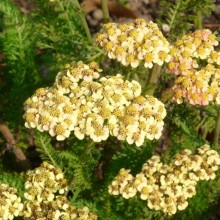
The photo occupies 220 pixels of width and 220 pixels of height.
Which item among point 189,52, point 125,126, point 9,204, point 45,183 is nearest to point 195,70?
point 189,52

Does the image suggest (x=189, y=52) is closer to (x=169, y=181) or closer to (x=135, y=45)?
(x=135, y=45)

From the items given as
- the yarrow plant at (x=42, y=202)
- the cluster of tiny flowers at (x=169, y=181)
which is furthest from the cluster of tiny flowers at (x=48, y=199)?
the cluster of tiny flowers at (x=169, y=181)

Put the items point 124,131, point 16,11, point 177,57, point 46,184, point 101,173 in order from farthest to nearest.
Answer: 1. point 101,173
2. point 16,11
3. point 177,57
4. point 46,184
5. point 124,131

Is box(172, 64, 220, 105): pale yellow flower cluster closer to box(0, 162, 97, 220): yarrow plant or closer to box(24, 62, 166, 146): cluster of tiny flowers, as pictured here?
box(24, 62, 166, 146): cluster of tiny flowers

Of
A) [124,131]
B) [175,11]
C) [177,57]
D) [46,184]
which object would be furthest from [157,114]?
[175,11]

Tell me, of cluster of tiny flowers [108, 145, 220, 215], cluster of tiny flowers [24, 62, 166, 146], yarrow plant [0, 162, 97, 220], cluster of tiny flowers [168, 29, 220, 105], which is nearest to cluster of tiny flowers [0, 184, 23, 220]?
yarrow plant [0, 162, 97, 220]

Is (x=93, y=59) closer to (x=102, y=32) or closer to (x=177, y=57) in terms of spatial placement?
(x=102, y=32)

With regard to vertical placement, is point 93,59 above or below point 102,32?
below
